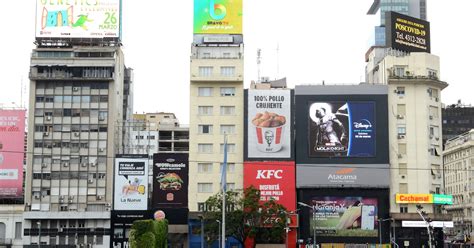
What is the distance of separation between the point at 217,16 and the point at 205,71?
330 inches

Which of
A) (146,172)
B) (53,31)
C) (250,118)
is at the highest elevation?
(53,31)

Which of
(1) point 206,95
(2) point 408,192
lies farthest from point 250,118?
(2) point 408,192

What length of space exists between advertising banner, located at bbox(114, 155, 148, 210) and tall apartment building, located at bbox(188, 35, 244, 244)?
7.06m

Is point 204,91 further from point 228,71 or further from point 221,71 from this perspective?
point 228,71

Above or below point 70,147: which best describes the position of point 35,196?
below

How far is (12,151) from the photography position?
118875 millimetres

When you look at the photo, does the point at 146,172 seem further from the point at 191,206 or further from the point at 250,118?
the point at 250,118

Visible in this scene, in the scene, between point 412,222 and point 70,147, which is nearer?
point 412,222

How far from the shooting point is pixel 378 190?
360ft

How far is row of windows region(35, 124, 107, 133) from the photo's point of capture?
385 ft

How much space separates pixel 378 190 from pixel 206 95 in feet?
93.5

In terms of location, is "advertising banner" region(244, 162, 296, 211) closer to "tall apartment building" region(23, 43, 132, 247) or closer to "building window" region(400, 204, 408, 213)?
"building window" region(400, 204, 408, 213)

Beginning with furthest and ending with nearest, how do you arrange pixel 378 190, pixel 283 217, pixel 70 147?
pixel 70 147 → pixel 378 190 → pixel 283 217

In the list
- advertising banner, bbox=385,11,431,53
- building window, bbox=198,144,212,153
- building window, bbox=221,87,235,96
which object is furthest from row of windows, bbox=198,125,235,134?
advertising banner, bbox=385,11,431,53
